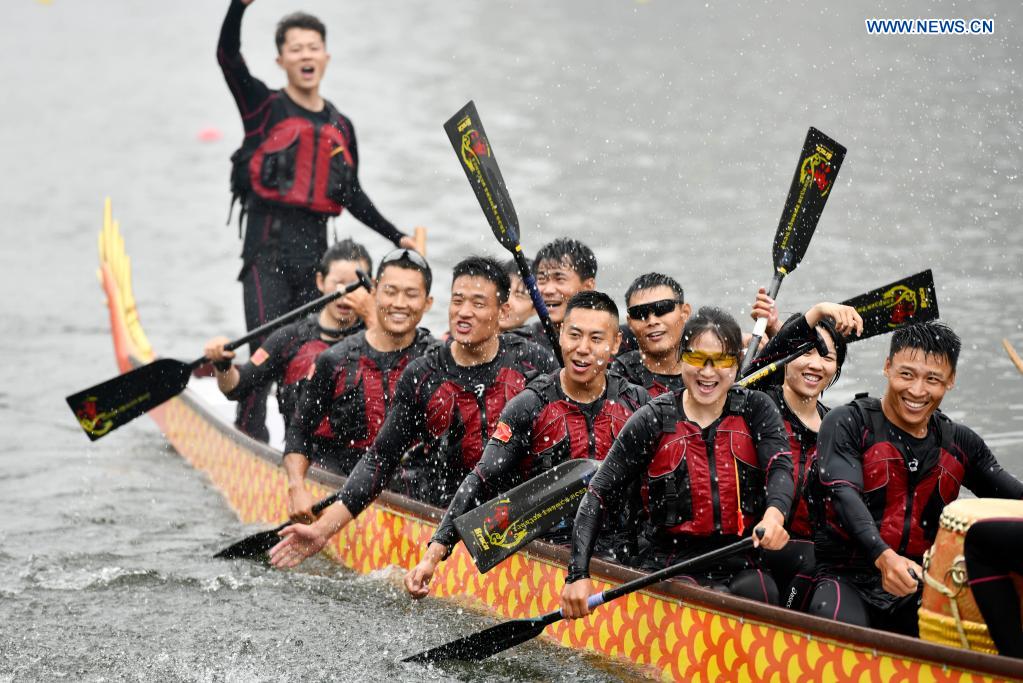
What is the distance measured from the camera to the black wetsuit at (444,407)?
497 centimetres

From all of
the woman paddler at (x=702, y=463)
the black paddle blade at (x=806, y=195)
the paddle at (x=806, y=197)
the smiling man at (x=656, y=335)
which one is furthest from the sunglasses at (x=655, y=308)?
the woman paddler at (x=702, y=463)

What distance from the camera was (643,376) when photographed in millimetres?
5039

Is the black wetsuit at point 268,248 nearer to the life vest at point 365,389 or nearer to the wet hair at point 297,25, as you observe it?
the wet hair at point 297,25

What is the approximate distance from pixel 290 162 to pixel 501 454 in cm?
301

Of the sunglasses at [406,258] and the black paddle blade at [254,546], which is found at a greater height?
the sunglasses at [406,258]

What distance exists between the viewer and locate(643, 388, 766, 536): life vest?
13.1ft

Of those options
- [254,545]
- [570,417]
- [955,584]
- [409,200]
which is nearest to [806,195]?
[570,417]

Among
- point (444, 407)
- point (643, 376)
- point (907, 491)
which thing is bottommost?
point (907, 491)

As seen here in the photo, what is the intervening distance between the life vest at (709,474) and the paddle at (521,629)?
0.14 meters

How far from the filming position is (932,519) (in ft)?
12.9

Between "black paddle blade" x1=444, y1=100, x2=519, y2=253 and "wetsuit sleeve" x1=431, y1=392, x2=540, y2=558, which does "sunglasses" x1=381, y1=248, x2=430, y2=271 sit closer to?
"black paddle blade" x1=444, y1=100, x2=519, y2=253

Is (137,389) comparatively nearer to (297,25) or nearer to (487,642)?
(297,25)

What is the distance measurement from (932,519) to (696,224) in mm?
9505

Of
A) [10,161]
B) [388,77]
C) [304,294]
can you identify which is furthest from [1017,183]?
[10,161]
